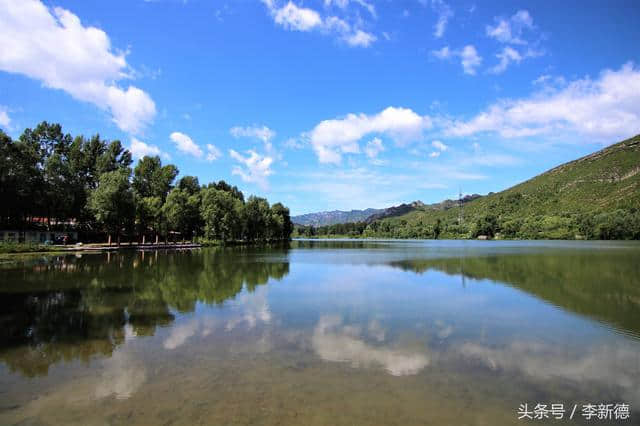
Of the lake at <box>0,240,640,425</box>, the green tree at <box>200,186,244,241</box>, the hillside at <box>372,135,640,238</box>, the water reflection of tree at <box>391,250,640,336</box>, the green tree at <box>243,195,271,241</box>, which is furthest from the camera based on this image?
the hillside at <box>372,135,640,238</box>

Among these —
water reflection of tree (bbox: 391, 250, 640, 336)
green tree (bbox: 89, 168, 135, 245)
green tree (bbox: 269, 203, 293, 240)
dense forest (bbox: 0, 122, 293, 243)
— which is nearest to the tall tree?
dense forest (bbox: 0, 122, 293, 243)

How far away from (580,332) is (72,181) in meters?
71.3

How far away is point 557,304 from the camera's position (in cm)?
1677

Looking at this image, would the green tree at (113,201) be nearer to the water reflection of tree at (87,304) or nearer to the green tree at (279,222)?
the water reflection of tree at (87,304)

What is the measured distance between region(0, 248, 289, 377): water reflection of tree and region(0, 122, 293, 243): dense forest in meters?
31.2

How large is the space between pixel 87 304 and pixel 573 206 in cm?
15787

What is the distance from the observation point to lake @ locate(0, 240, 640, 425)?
6.62 meters

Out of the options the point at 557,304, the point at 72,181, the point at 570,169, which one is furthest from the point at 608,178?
the point at 72,181

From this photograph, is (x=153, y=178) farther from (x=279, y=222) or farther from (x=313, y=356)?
(x=313, y=356)

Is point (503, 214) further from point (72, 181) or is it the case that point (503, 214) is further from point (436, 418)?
point (436, 418)

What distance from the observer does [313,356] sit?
9.54 meters

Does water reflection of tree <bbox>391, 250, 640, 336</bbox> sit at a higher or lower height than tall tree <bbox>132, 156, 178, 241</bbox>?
lower

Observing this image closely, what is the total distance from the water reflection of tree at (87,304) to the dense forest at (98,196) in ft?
102

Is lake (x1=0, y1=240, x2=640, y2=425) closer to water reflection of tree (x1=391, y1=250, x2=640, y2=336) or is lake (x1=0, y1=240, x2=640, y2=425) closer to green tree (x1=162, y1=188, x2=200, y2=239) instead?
water reflection of tree (x1=391, y1=250, x2=640, y2=336)
